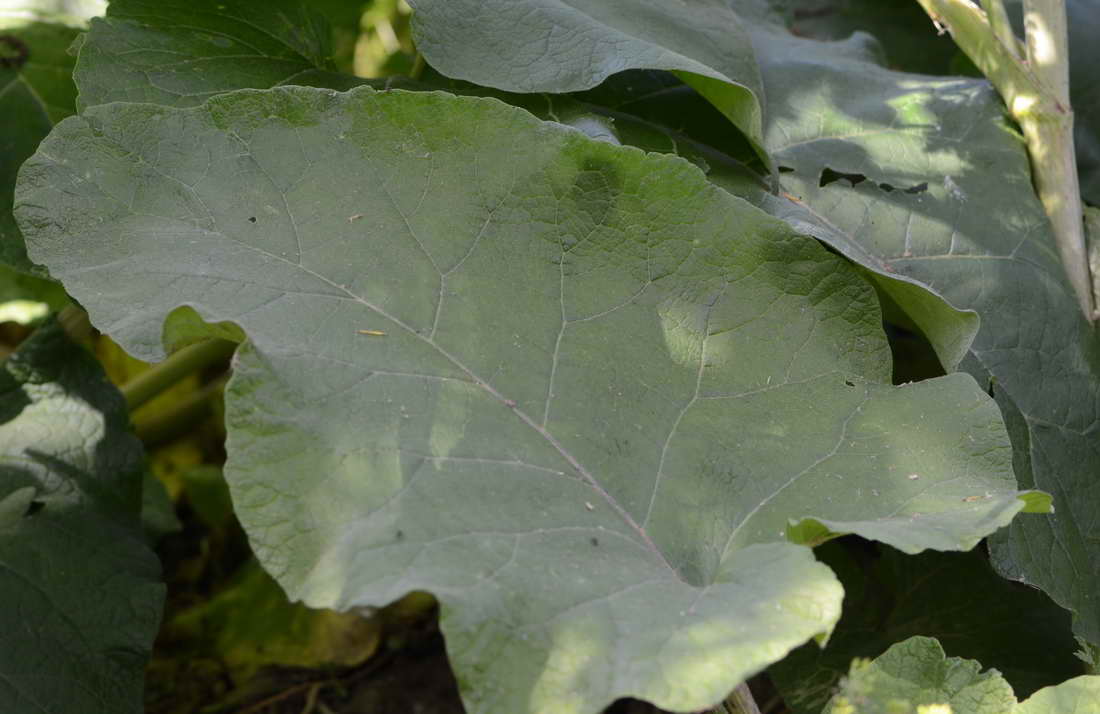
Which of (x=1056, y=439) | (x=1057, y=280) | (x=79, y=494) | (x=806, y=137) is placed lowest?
(x=79, y=494)

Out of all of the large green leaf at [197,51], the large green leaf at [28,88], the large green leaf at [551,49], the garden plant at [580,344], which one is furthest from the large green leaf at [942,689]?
the large green leaf at [28,88]

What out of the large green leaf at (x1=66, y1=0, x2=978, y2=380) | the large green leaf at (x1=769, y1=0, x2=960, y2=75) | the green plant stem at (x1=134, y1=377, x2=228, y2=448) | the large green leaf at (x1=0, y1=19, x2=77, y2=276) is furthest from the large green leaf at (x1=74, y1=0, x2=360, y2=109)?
the large green leaf at (x1=769, y1=0, x2=960, y2=75)

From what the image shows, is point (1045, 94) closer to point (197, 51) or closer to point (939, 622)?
point (939, 622)

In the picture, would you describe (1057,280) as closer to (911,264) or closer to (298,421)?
(911,264)

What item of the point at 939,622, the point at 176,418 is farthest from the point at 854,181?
the point at 176,418

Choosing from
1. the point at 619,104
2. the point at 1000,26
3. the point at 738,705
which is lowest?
the point at 738,705

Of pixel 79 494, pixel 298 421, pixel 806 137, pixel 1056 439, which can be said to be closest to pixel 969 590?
pixel 1056 439

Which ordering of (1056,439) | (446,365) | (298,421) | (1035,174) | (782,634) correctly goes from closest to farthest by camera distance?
(782,634) < (298,421) < (446,365) < (1056,439) < (1035,174)
